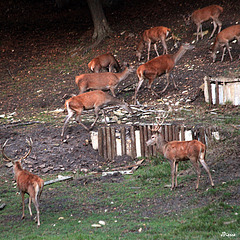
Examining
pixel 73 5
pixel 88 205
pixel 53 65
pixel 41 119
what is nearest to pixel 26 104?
pixel 41 119

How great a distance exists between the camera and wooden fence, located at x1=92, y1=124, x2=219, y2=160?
433 inches

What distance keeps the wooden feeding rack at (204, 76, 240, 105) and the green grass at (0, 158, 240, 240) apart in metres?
4.12

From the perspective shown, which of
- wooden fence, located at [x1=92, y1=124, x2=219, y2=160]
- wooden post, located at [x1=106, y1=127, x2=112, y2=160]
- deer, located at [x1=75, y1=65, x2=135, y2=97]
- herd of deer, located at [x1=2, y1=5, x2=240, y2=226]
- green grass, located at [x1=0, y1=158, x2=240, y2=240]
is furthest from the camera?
deer, located at [x1=75, y1=65, x2=135, y2=97]

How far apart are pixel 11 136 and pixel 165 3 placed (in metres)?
14.8

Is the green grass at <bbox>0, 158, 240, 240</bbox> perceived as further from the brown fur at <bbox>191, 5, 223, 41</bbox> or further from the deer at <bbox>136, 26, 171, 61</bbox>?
the brown fur at <bbox>191, 5, 223, 41</bbox>

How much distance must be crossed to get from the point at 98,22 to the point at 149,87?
8.09 metres

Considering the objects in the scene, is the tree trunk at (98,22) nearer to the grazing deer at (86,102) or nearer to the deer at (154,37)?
the deer at (154,37)

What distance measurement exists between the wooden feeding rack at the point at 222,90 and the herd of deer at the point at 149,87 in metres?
2.10

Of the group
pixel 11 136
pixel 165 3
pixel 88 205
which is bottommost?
pixel 88 205

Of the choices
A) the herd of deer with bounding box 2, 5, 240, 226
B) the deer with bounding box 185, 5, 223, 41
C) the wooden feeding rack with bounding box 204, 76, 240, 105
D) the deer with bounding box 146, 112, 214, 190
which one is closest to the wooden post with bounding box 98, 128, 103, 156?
the herd of deer with bounding box 2, 5, 240, 226

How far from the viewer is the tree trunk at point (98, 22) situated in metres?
21.8

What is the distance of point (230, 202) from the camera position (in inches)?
292

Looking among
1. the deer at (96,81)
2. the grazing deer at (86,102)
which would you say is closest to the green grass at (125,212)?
the grazing deer at (86,102)

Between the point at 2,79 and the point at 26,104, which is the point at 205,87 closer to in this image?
the point at 26,104
